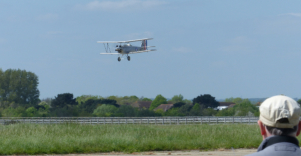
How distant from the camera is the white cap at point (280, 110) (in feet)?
7.25

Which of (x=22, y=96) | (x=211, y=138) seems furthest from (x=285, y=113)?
(x=22, y=96)

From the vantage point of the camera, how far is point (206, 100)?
11600 centimetres

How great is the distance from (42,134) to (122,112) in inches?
2443

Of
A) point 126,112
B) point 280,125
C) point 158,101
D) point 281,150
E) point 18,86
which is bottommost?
point 126,112

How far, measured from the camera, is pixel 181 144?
1720cm

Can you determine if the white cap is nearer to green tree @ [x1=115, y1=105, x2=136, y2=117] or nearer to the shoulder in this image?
the shoulder

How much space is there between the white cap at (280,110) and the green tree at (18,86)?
376 ft

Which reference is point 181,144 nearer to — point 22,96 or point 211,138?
point 211,138

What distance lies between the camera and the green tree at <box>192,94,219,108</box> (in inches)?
4553

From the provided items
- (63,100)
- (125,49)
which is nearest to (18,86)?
(63,100)

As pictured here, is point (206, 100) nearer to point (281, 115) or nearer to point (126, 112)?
point (126, 112)

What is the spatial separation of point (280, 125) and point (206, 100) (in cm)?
11509

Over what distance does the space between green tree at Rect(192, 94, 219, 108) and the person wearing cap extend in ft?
374

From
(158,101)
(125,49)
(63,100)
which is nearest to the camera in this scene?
(125,49)
